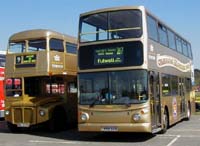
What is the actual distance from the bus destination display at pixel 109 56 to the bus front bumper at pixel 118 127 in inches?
75.3

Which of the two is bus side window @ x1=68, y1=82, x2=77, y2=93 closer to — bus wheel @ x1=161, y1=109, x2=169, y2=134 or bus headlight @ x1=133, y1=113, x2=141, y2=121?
bus wheel @ x1=161, y1=109, x2=169, y2=134

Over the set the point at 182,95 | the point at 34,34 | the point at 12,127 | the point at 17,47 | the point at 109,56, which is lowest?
the point at 12,127

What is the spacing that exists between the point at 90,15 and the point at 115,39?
159 cm

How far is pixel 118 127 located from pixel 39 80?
573 centimetres

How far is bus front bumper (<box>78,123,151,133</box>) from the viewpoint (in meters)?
13.9

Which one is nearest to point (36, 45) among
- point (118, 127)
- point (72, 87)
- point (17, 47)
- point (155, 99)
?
point (17, 47)

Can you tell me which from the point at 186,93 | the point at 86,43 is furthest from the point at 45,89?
the point at 186,93

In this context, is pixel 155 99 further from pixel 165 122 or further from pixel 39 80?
pixel 39 80

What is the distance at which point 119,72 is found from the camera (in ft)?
47.2

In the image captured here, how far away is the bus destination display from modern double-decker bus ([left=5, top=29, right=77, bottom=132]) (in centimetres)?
345

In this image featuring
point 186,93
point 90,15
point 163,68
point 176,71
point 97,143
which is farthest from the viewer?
point 186,93

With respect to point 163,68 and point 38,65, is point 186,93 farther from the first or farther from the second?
point 38,65

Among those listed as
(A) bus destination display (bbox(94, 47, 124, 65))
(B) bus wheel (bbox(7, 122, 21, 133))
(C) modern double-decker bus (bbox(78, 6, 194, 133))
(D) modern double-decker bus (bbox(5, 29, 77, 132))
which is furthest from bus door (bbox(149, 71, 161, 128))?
(B) bus wheel (bbox(7, 122, 21, 133))

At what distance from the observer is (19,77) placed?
18.0 meters
